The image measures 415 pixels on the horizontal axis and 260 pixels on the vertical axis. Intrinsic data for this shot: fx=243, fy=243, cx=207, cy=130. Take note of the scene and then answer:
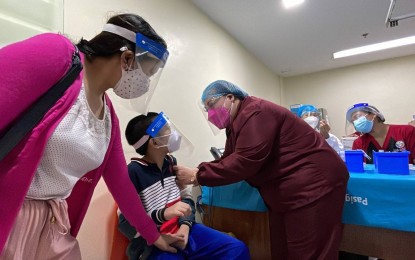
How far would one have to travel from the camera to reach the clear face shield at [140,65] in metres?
0.75

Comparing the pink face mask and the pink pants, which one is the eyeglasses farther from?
the pink pants

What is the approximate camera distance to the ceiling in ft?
8.17

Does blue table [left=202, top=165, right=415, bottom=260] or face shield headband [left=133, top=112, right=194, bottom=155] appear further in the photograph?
blue table [left=202, top=165, right=415, bottom=260]

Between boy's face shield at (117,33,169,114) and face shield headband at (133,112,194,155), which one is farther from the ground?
boy's face shield at (117,33,169,114)

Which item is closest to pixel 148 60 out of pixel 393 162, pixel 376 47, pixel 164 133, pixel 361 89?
pixel 164 133

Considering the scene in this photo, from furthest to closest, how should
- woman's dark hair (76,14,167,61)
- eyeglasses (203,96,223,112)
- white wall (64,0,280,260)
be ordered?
eyeglasses (203,96,223,112)
white wall (64,0,280,260)
woman's dark hair (76,14,167,61)

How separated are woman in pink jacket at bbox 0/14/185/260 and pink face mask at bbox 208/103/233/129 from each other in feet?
1.82

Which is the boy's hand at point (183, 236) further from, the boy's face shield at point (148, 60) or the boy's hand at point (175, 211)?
the boy's face shield at point (148, 60)

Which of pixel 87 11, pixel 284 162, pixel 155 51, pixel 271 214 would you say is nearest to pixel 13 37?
pixel 87 11

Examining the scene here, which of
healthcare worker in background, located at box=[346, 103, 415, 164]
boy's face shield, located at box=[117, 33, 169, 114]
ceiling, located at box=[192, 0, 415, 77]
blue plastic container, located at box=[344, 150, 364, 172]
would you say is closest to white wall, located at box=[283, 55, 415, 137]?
ceiling, located at box=[192, 0, 415, 77]

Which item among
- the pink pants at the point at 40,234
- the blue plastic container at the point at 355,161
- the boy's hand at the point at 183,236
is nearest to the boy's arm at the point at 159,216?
the boy's hand at the point at 183,236

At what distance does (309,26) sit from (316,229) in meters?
2.54

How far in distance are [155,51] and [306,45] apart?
3.22 metres

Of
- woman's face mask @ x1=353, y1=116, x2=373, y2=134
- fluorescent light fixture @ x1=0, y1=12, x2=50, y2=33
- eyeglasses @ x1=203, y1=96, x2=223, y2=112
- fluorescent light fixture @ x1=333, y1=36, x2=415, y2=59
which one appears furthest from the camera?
fluorescent light fixture @ x1=333, y1=36, x2=415, y2=59
